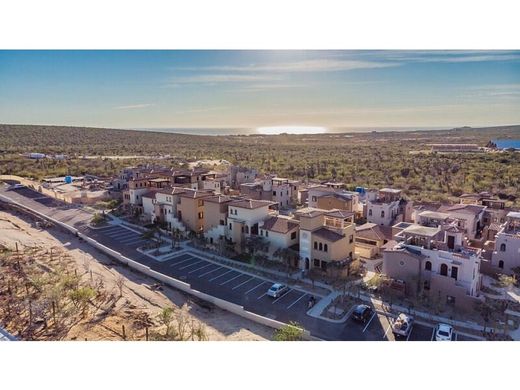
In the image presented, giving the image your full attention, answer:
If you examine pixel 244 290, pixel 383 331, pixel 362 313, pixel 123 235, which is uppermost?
pixel 123 235

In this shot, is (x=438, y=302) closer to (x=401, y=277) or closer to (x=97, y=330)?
(x=401, y=277)

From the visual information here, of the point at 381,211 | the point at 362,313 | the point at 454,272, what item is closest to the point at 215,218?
the point at 381,211

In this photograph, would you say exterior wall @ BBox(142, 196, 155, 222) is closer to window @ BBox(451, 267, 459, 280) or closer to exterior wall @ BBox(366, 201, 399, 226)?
exterior wall @ BBox(366, 201, 399, 226)

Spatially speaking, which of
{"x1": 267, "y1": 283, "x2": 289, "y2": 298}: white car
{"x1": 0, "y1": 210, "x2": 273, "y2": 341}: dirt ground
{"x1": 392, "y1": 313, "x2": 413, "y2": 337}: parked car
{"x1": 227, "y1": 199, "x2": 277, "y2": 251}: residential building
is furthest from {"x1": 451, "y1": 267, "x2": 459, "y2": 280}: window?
{"x1": 227, "y1": 199, "x2": 277, "y2": 251}: residential building

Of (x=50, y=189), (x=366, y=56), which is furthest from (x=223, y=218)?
(x=50, y=189)

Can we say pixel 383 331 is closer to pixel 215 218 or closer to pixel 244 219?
pixel 244 219

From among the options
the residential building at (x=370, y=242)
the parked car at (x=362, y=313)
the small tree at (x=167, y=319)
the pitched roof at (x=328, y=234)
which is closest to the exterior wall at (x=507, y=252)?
the residential building at (x=370, y=242)
